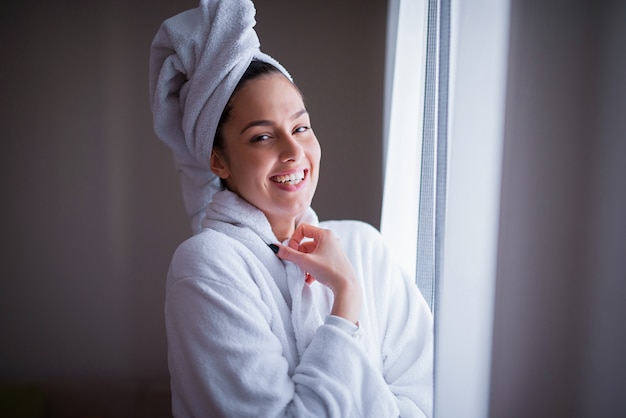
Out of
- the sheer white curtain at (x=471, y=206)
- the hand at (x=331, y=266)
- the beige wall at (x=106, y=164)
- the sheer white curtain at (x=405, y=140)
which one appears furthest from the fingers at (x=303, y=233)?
the beige wall at (x=106, y=164)

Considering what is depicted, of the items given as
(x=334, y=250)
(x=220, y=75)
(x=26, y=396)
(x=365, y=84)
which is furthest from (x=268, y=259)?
(x=26, y=396)

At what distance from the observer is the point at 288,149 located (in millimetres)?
901

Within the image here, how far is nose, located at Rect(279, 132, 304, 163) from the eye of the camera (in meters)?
0.90

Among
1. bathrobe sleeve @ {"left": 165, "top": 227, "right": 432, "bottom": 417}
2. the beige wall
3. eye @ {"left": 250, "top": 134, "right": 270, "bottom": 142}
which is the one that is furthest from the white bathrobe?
the beige wall

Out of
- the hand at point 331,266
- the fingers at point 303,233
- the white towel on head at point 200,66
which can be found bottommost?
the hand at point 331,266

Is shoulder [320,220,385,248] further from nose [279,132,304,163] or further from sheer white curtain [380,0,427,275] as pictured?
nose [279,132,304,163]

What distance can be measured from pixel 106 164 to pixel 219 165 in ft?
2.61

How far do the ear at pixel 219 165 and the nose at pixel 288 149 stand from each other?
0.44 feet

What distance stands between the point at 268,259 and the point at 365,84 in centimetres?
88

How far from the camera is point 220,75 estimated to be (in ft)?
2.89

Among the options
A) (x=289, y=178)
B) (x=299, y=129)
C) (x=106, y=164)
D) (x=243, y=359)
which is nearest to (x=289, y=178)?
(x=289, y=178)

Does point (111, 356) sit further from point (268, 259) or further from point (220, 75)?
point (220, 75)

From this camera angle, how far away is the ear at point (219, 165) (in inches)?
38.3

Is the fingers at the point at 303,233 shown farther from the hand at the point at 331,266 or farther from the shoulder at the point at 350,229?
the shoulder at the point at 350,229
